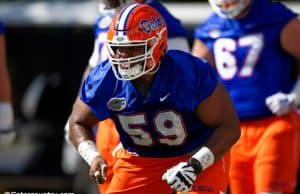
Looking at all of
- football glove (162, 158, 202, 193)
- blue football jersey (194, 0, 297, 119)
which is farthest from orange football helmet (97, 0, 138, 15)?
football glove (162, 158, 202, 193)

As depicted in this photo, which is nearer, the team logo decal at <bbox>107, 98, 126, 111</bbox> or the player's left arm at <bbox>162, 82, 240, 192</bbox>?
the player's left arm at <bbox>162, 82, 240, 192</bbox>

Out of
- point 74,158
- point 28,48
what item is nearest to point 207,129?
point 74,158

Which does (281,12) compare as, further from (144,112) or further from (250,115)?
(144,112)

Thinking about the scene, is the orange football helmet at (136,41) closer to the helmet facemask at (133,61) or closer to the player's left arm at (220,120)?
the helmet facemask at (133,61)

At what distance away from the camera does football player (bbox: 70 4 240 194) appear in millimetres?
5879

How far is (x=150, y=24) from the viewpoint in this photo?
19.5ft

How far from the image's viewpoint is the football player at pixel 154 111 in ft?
19.3

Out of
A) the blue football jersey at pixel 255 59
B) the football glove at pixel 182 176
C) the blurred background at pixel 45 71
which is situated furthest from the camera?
the blurred background at pixel 45 71

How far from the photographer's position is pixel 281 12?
7.03 meters

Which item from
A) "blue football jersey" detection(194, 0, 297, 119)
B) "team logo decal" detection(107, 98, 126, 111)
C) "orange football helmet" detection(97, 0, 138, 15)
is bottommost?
"blue football jersey" detection(194, 0, 297, 119)

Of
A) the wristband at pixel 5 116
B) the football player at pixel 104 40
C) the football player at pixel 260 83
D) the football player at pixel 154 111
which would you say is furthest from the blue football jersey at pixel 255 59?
the wristband at pixel 5 116

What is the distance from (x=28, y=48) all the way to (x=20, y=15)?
61cm

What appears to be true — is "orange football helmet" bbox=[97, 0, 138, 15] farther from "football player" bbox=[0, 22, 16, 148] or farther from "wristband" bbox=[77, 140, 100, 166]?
"wristband" bbox=[77, 140, 100, 166]

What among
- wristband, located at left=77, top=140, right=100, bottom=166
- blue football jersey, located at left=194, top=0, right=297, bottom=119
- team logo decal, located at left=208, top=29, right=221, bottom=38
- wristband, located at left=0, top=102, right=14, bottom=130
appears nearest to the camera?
wristband, located at left=77, top=140, right=100, bottom=166
